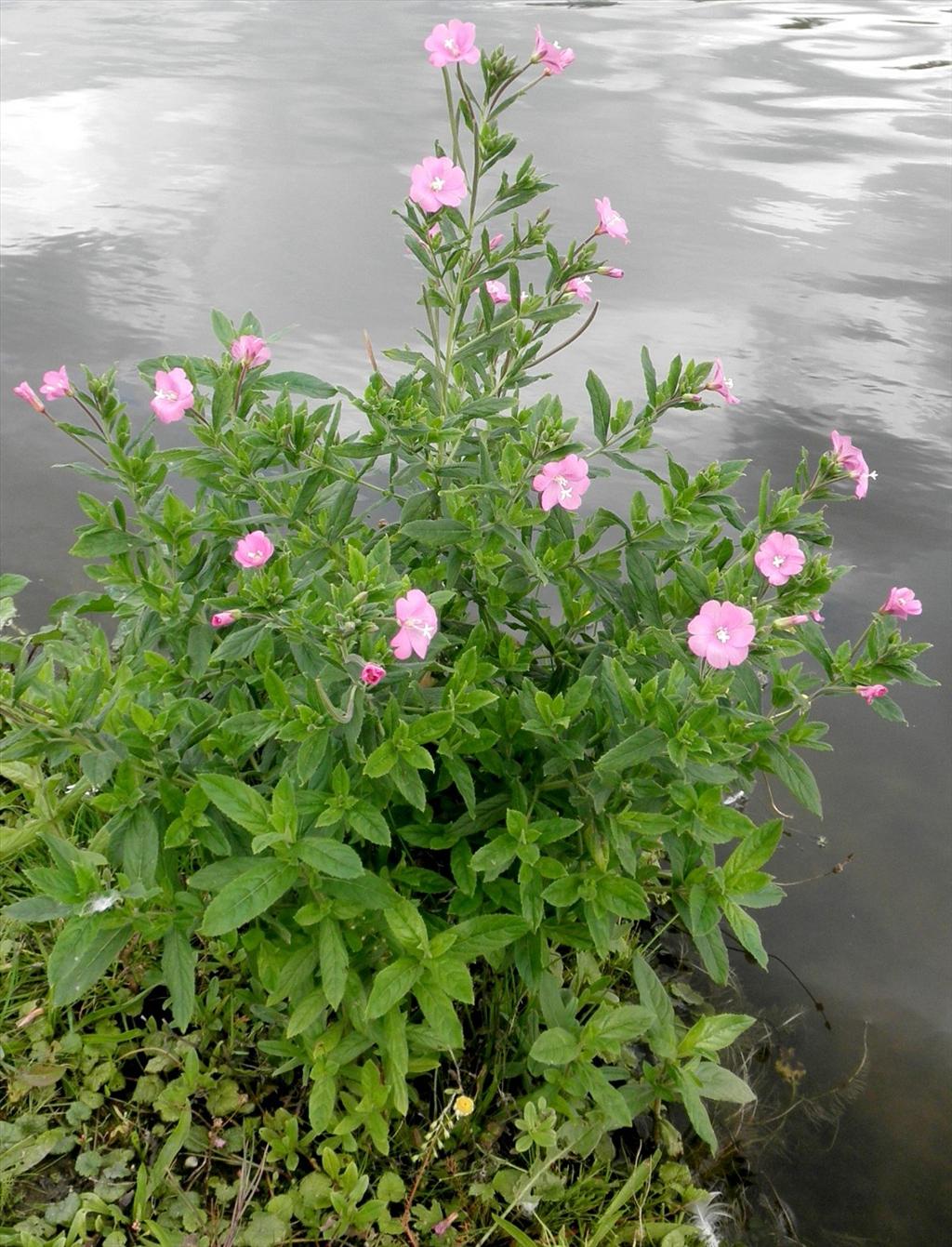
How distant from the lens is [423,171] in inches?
94.1

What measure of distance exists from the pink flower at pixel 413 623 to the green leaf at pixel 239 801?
1.58ft

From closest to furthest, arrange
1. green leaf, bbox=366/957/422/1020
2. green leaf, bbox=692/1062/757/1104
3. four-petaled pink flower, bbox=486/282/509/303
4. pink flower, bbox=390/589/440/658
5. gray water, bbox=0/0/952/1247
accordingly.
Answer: pink flower, bbox=390/589/440/658 < green leaf, bbox=366/957/422/1020 < green leaf, bbox=692/1062/757/1104 < four-petaled pink flower, bbox=486/282/509/303 < gray water, bbox=0/0/952/1247

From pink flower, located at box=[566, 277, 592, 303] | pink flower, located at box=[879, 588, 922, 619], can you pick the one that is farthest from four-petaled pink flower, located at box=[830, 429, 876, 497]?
pink flower, located at box=[566, 277, 592, 303]

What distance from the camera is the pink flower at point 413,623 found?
1.98 meters

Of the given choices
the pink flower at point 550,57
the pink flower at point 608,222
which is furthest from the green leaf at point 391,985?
the pink flower at point 550,57

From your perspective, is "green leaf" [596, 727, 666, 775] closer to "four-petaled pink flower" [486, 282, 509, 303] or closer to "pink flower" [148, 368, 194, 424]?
"pink flower" [148, 368, 194, 424]

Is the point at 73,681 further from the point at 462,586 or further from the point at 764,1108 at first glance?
the point at 764,1108

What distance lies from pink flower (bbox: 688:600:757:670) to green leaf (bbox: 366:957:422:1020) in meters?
0.96

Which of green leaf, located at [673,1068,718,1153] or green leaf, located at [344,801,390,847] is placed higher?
green leaf, located at [344,801,390,847]

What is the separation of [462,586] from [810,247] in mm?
6017

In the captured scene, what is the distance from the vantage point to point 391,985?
2.27 metres

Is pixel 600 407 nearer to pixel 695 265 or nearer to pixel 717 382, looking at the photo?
pixel 717 382

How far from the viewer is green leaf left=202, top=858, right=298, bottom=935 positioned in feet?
6.68

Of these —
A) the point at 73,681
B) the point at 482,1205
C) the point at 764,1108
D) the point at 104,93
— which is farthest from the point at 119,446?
the point at 104,93
